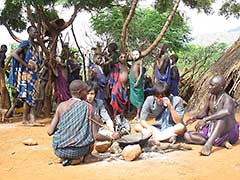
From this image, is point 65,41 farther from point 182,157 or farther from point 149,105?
point 182,157

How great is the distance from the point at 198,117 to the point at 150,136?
778mm

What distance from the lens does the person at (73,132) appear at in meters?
4.55

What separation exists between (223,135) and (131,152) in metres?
1.30

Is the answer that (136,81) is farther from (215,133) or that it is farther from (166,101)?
(215,133)

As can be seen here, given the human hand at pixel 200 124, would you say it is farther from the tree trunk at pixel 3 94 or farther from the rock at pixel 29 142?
the tree trunk at pixel 3 94

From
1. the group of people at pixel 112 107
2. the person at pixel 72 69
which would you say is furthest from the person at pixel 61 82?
the person at pixel 72 69

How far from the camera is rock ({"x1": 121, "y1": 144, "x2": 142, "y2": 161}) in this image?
184 inches

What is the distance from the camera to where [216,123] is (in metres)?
5.10

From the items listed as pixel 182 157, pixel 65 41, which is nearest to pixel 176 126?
pixel 182 157

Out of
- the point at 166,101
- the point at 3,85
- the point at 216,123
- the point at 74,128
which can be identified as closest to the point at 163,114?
the point at 166,101

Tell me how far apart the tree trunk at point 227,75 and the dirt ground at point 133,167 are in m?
3.15

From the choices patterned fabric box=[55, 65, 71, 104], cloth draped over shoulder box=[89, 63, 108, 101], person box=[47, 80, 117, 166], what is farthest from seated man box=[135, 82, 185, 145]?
patterned fabric box=[55, 65, 71, 104]

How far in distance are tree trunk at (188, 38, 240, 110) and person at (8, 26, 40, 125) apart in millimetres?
3397

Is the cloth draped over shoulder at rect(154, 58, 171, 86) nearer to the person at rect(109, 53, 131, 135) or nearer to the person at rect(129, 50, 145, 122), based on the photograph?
the person at rect(129, 50, 145, 122)
